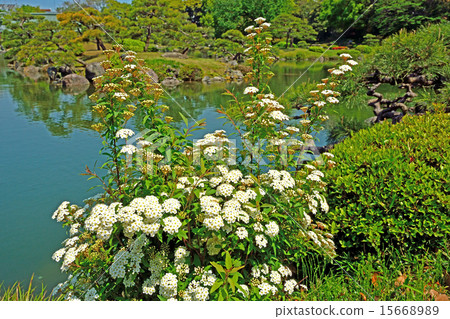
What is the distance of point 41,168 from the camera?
24.5ft

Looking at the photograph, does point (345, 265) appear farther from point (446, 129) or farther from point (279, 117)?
point (446, 129)

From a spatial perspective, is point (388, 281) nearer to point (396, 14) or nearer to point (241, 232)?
point (241, 232)

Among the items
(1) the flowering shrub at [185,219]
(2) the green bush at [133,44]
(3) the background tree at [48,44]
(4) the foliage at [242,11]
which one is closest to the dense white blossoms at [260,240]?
(1) the flowering shrub at [185,219]

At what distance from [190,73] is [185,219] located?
2411cm

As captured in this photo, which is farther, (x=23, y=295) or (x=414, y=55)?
(x=414, y=55)

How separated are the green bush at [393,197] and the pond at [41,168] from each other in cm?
156

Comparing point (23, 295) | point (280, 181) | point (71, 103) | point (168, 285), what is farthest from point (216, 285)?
point (71, 103)

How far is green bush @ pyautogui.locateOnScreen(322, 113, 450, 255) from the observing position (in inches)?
118

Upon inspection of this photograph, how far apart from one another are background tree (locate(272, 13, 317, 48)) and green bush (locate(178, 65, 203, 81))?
670 inches

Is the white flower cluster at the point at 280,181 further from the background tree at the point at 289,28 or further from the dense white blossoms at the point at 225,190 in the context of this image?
the background tree at the point at 289,28

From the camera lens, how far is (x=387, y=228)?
312 cm

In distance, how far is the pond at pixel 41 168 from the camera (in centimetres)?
458

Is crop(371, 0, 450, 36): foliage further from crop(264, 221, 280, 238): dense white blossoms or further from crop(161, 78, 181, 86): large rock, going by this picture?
crop(264, 221, 280, 238): dense white blossoms

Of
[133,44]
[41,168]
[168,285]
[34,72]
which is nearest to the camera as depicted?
[168,285]
